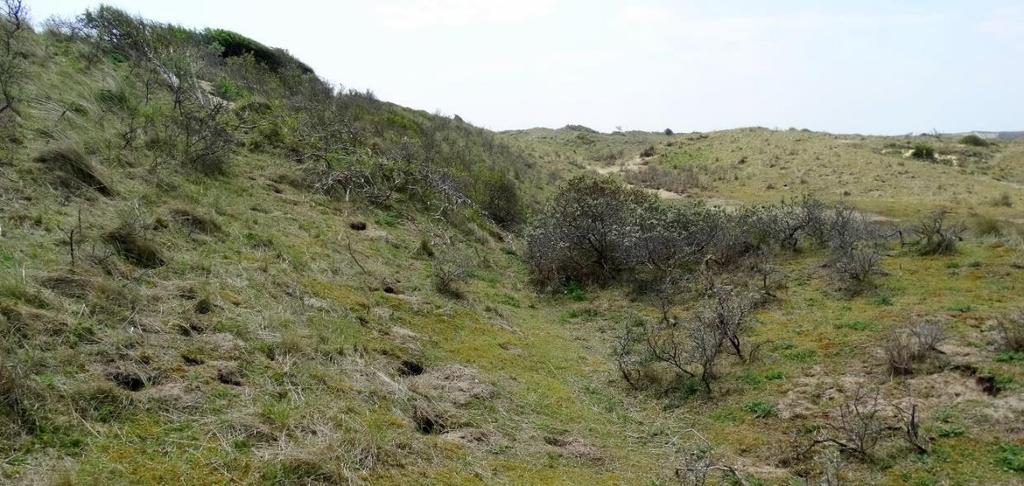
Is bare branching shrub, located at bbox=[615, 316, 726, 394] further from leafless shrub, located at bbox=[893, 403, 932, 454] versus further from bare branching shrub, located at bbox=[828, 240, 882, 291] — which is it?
bare branching shrub, located at bbox=[828, 240, 882, 291]

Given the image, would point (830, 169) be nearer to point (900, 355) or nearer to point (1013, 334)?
point (1013, 334)

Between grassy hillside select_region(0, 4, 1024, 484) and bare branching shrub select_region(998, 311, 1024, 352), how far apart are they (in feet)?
0.86

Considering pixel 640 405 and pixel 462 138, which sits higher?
pixel 462 138

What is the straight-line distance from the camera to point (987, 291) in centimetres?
778

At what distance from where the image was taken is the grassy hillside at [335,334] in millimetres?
3633

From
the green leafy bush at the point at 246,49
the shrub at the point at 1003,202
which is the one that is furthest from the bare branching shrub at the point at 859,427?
the shrub at the point at 1003,202

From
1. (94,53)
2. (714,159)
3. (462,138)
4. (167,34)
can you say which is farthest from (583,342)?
(714,159)

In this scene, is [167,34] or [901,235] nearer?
[901,235]

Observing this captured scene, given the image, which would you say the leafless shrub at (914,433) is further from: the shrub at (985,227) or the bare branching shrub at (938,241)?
the shrub at (985,227)

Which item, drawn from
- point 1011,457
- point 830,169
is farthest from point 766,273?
point 830,169

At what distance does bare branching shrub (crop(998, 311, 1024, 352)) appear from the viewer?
5672 mm

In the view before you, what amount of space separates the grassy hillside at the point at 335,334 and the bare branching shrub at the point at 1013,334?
0.86ft

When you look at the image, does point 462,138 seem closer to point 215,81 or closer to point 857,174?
point 215,81

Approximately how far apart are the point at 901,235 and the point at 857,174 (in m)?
17.8
